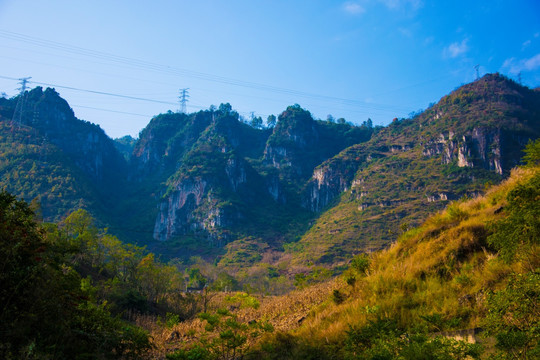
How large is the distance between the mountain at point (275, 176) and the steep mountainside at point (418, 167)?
565 mm

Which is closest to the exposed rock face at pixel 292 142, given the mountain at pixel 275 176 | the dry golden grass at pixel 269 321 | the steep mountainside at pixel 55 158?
the mountain at pixel 275 176

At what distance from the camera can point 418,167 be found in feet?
389

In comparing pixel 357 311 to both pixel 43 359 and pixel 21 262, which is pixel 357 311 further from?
pixel 21 262

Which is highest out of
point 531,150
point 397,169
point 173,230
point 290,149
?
point 290,149

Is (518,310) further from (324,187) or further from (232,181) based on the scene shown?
(232,181)

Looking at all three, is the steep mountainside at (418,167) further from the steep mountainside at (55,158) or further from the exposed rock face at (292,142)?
the steep mountainside at (55,158)

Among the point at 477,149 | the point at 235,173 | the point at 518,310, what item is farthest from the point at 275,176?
the point at 518,310

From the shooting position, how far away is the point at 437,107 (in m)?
148

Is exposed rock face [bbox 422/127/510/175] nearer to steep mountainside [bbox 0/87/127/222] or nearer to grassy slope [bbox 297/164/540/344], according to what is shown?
grassy slope [bbox 297/164/540/344]

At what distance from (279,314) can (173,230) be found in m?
133

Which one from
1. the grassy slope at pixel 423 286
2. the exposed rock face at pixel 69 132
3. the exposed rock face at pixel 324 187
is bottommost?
the grassy slope at pixel 423 286

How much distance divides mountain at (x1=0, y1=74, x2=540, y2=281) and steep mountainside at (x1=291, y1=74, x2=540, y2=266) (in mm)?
565

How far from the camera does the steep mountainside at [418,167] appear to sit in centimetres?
9381

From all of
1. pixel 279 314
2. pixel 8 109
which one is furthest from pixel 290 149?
pixel 279 314
